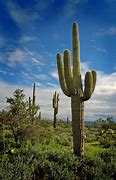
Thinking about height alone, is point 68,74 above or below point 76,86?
above

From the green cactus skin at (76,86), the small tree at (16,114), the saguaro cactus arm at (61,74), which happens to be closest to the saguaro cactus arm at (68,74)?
the green cactus skin at (76,86)

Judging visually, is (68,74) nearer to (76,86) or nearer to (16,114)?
(76,86)

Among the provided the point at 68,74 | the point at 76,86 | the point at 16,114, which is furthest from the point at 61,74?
the point at 16,114

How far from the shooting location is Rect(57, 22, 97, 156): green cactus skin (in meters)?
12.4

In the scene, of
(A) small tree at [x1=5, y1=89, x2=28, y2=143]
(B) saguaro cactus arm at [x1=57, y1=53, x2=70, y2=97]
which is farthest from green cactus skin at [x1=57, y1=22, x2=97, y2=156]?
(A) small tree at [x1=5, y1=89, x2=28, y2=143]

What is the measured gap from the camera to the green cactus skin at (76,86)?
12.4 meters

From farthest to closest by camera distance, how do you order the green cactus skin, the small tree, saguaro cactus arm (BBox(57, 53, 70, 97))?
the small tree → saguaro cactus arm (BBox(57, 53, 70, 97)) → the green cactus skin

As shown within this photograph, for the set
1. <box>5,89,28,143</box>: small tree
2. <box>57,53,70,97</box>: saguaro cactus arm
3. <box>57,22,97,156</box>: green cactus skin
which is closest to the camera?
<box>57,22,97,156</box>: green cactus skin

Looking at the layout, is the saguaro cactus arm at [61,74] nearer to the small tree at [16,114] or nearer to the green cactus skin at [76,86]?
the green cactus skin at [76,86]

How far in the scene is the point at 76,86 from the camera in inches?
509

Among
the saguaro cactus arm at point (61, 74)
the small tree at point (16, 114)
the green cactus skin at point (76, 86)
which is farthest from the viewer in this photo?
the small tree at point (16, 114)

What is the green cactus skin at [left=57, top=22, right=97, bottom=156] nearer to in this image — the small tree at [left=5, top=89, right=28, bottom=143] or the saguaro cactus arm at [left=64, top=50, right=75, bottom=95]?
the saguaro cactus arm at [left=64, top=50, right=75, bottom=95]

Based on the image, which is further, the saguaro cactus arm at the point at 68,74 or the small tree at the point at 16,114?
the small tree at the point at 16,114

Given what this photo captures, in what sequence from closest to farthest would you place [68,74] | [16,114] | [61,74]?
[68,74], [61,74], [16,114]
